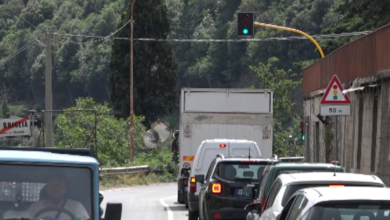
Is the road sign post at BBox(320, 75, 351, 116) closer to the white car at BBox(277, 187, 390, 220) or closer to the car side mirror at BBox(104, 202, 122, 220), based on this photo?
the white car at BBox(277, 187, 390, 220)

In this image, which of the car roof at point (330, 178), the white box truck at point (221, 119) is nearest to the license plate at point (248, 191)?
the car roof at point (330, 178)

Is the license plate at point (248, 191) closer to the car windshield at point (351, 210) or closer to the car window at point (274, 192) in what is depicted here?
the car window at point (274, 192)

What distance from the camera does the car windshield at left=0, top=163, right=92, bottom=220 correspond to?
7525mm

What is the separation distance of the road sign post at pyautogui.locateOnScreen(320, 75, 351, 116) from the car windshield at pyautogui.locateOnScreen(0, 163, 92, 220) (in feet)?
33.2

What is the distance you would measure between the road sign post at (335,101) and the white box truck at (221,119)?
704 centimetres

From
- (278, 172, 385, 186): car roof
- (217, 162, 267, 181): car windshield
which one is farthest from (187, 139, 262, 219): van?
(278, 172, 385, 186): car roof

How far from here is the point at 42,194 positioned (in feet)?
25.0

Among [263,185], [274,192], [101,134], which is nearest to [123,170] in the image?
[101,134]

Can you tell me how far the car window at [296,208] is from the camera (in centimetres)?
778

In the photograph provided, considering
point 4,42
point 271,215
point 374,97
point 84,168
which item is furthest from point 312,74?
point 4,42

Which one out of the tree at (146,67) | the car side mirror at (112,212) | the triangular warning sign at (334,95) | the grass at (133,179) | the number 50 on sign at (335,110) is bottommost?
the grass at (133,179)

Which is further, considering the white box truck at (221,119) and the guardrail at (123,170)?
the guardrail at (123,170)

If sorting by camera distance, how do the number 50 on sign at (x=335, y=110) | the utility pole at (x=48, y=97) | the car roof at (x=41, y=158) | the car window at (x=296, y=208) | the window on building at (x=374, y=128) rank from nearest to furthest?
the car roof at (x=41, y=158) < the car window at (x=296, y=208) < the number 50 on sign at (x=335, y=110) < the window on building at (x=374, y=128) < the utility pole at (x=48, y=97)

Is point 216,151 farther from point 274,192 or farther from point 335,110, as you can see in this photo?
point 274,192
